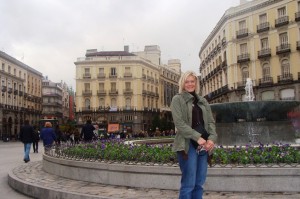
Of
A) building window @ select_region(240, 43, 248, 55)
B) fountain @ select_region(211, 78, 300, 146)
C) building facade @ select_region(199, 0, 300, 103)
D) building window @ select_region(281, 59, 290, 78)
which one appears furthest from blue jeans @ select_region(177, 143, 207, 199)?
building window @ select_region(240, 43, 248, 55)

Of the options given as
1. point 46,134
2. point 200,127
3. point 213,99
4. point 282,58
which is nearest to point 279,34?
point 282,58

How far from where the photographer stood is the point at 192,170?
4711 millimetres

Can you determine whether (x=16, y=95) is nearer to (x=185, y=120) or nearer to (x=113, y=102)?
(x=113, y=102)

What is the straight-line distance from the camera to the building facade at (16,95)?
221 feet

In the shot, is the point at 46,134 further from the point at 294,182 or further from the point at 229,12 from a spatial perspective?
the point at 229,12

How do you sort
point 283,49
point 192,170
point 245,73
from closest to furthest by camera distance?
1. point 192,170
2. point 283,49
3. point 245,73

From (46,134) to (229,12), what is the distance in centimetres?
3968

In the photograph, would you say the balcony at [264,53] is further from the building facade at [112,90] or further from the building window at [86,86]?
the building window at [86,86]

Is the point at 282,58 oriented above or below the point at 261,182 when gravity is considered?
above

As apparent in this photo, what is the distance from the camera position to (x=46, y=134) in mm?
16188

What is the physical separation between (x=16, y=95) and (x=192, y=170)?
74425mm

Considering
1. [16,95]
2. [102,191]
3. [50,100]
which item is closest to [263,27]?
[102,191]

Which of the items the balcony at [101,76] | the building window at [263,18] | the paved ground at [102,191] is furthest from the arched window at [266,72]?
the paved ground at [102,191]

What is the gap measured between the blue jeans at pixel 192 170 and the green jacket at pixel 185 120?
13cm
